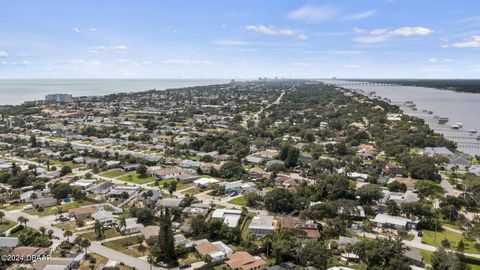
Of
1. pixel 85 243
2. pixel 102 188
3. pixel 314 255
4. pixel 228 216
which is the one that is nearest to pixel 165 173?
pixel 102 188

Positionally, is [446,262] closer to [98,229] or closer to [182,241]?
[182,241]

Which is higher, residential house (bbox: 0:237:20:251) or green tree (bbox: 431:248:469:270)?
green tree (bbox: 431:248:469:270)

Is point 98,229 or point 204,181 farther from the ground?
point 98,229

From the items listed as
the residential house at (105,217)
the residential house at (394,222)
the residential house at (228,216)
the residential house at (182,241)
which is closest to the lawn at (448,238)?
the residential house at (394,222)

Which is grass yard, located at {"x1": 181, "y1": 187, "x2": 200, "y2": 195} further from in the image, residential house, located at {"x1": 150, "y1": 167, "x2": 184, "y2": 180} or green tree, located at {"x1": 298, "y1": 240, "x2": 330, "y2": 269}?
green tree, located at {"x1": 298, "y1": 240, "x2": 330, "y2": 269}

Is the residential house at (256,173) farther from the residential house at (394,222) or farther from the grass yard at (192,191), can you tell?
the residential house at (394,222)

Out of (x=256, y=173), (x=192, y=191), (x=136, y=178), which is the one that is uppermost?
(x=256, y=173)

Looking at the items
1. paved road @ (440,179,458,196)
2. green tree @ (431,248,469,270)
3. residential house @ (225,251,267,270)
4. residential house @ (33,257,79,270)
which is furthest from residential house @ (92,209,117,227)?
paved road @ (440,179,458,196)
